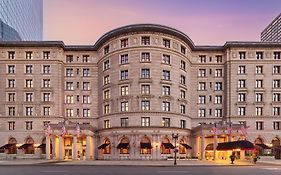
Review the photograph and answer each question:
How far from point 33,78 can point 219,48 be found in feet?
149

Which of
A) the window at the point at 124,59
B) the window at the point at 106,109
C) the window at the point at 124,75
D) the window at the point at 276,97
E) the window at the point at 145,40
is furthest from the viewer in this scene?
the window at the point at 276,97

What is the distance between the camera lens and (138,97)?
6038 cm

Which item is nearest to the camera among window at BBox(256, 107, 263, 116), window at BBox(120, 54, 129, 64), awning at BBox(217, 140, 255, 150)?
awning at BBox(217, 140, 255, 150)

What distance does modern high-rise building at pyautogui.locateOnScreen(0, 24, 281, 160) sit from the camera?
2375 inches

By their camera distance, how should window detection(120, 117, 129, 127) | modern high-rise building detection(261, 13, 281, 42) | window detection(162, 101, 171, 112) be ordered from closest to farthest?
window detection(120, 117, 129, 127) < window detection(162, 101, 171, 112) < modern high-rise building detection(261, 13, 281, 42)

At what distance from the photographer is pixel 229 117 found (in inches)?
2665

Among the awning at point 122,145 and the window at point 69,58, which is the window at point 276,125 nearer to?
the awning at point 122,145

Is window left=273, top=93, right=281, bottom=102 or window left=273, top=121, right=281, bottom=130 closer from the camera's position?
window left=273, top=121, right=281, bottom=130

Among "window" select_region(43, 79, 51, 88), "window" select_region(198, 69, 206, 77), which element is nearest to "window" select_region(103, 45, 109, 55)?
"window" select_region(43, 79, 51, 88)

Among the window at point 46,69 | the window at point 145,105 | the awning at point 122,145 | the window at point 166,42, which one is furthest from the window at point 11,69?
the window at point 166,42

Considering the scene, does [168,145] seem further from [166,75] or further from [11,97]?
[11,97]

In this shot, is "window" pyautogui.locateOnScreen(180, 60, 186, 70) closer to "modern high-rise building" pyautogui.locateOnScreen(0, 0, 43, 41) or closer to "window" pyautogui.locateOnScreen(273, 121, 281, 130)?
"window" pyautogui.locateOnScreen(273, 121, 281, 130)

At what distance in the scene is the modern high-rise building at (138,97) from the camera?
60.3 meters

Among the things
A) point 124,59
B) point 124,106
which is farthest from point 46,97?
point 124,59
